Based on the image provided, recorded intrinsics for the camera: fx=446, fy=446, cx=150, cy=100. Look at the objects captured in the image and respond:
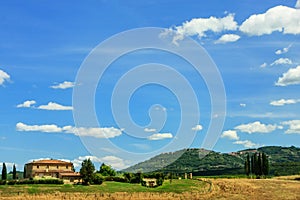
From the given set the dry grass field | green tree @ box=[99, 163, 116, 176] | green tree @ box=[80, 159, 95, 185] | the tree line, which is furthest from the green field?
the tree line

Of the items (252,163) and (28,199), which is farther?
(252,163)

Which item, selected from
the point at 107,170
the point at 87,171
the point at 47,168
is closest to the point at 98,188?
the point at 87,171

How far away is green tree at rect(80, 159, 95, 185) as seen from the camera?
187ft

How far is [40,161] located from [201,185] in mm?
35456

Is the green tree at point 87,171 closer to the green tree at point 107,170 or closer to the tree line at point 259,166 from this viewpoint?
the green tree at point 107,170

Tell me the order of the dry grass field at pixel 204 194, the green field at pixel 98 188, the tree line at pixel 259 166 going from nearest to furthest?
the dry grass field at pixel 204 194 < the green field at pixel 98 188 < the tree line at pixel 259 166

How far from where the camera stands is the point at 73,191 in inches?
1932

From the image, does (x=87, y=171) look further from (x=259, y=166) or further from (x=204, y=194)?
(x=259, y=166)

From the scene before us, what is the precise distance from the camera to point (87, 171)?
57.6 metres

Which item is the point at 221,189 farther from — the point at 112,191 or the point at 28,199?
the point at 28,199

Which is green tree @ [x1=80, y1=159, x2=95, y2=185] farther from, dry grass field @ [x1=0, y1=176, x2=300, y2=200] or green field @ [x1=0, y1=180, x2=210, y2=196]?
dry grass field @ [x1=0, y1=176, x2=300, y2=200]

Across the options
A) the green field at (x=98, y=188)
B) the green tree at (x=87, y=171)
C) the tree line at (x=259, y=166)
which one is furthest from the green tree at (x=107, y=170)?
the tree line at (x=259, y=166)

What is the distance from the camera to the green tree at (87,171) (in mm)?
56906

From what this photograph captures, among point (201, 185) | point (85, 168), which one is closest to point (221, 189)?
point (201, 185)
